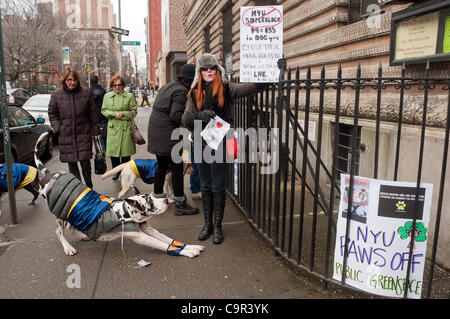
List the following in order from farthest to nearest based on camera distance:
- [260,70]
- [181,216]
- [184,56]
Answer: [184,56]
[181,216]
[260,70]

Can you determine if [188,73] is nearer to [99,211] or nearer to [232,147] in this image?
[232,147]

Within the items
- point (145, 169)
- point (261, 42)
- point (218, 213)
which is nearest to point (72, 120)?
point (145, 169)

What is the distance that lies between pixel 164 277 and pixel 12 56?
1456 inches

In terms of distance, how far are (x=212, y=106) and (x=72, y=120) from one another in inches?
95.9

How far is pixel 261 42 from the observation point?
156 inches

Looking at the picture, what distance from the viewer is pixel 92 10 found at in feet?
296

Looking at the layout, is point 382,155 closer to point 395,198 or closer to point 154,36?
point 395,198

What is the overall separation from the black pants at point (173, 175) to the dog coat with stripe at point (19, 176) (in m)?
1.69

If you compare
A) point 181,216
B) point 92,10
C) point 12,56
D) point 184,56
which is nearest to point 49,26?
point 12,56

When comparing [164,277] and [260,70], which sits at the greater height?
[260,70]

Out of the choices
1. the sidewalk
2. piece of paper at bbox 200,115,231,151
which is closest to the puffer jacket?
the sidewalk

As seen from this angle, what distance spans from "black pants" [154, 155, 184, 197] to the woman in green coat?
139 centimetres

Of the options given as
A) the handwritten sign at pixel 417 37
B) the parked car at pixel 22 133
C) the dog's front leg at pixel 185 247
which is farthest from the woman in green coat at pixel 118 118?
the handwritten sign at pixel 417 37

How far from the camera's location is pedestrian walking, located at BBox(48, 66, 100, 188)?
5.41 meters
